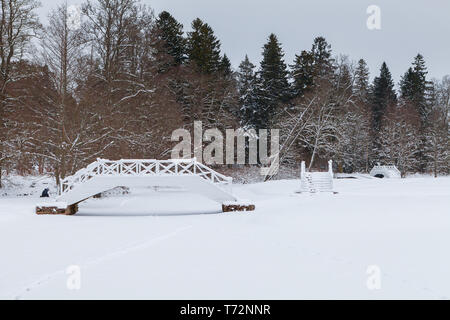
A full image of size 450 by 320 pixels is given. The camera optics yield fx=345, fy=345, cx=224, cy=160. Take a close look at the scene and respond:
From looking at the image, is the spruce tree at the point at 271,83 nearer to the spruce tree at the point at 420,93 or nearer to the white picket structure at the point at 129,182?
the spruce tree at the point at 420,93

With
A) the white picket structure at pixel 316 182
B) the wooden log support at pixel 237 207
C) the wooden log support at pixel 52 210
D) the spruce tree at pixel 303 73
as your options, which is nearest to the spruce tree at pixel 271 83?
the spruce tree at pixel 303 73

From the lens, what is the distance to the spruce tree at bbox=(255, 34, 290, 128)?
3588 cm

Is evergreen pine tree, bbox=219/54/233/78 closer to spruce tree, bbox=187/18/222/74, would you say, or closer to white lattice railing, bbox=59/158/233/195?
spruce tree, bbox=187/18/222/74

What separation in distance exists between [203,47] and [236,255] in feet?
99.2

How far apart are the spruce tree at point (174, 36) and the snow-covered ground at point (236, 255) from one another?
24.3 metres

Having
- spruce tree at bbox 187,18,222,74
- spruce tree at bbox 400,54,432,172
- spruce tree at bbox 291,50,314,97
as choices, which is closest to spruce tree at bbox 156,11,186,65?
spruce tree at bbox 187,18,222,74

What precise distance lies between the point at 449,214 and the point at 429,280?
7493 mm

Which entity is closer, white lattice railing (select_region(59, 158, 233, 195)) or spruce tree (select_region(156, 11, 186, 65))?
white lattice railing (select_region(59, 158, 233, 195))

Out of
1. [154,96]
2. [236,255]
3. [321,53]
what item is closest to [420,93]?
[321,53]

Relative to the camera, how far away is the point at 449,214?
11.1 m

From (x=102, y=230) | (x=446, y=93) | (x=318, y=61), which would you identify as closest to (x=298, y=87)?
(x=318, y=61)

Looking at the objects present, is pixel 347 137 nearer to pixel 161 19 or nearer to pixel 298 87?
pixel 298 87

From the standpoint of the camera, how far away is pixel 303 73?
1431 inches

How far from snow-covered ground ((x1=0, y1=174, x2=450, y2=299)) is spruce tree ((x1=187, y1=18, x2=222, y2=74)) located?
78.0 ft
